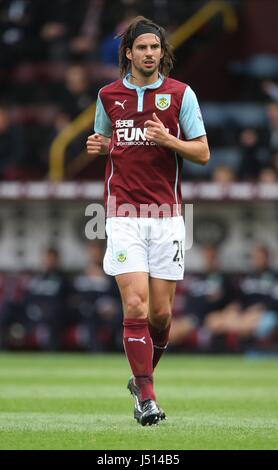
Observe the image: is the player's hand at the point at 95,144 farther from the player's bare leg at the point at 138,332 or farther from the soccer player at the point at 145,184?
the player's bare leg at the point at 138,332

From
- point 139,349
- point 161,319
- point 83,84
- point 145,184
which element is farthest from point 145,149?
point 83,84

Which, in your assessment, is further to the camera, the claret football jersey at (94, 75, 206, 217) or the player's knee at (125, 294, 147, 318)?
the claret football jersey at (94, 75, 206, 217)

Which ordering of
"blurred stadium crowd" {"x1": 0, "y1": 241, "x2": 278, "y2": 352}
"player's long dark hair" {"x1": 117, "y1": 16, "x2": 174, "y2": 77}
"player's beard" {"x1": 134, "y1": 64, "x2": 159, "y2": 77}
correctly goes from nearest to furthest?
"player's beard" {"x1": 134, "y1": 64, "x2": 159, "y2": 77}, "player's long dark hair" {"x1": 117, "y1": 16, "x2": 174, "y2": 77}, "blurred stadium crowd" {"x1": 0, "y1": 241, "x2": 278, "y2": 352}

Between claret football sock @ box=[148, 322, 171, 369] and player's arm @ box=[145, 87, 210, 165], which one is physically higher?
player's arm @ box=[145, 87, 210, 165]

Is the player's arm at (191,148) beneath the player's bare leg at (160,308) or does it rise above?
above

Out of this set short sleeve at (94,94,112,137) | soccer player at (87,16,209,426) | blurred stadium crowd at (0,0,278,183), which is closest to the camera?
soccer player at (87,16,209,426)

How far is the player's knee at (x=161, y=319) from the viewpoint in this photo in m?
8.13

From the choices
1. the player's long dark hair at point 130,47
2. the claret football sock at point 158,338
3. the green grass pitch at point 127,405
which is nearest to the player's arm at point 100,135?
the player's long dark hair at point 130,47

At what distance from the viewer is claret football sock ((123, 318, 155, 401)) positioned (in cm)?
784

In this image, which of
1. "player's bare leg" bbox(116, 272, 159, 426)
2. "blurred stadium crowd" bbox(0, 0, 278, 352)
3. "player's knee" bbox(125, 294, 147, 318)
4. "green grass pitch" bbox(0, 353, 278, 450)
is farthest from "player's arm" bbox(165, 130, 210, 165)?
"blurred stadium crowd" bbox(0, 0, 278, 352)

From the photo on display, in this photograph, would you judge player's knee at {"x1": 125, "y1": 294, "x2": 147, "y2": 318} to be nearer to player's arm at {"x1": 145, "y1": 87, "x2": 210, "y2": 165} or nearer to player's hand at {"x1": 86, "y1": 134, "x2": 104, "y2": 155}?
player's arm at {"x1": 145, "y1": 87, "x2": 210, "y2": 165}

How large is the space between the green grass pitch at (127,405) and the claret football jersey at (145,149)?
131 centimetres

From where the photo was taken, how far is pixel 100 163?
747 inches

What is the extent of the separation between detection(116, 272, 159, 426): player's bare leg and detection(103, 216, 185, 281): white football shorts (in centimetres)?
10
